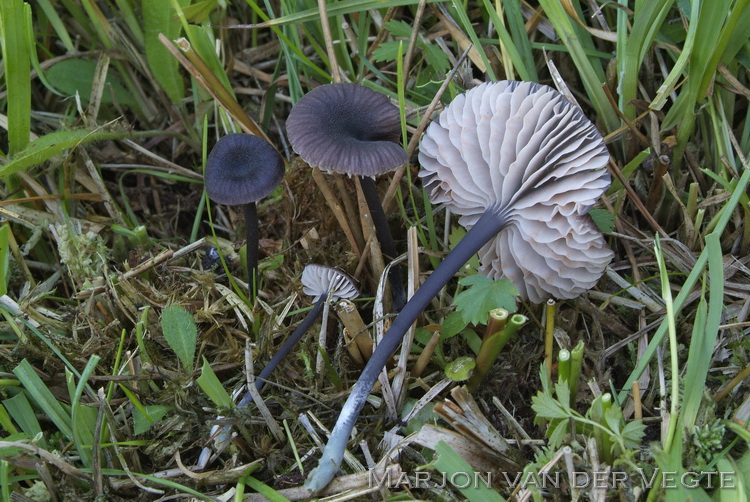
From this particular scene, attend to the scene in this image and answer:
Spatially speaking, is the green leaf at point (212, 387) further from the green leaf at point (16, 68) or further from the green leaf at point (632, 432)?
the green leaf at point (16, 68)

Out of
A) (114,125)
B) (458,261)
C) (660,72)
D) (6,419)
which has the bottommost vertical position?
(6,419)

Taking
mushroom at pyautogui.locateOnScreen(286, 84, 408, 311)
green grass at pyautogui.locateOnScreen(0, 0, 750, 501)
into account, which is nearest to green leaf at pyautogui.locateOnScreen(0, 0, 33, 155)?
green grass at pyautogui.locateOnScreen(0, 0, 750, 501)

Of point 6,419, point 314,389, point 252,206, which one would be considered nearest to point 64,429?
point 6,419

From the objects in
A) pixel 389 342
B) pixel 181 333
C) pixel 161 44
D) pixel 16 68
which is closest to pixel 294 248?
pixel 181 333

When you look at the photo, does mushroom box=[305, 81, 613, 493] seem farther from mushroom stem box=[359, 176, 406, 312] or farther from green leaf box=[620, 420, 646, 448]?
green leaf box=[620, 420, 646, 448]

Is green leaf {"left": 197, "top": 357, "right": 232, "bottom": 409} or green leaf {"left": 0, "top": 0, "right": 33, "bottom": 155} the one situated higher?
green leaf {"left": 0, "top": 0, "right": 33, "bottom": 155}

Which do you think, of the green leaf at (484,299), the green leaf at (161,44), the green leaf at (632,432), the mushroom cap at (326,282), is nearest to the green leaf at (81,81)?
the green leaf at (161,44)

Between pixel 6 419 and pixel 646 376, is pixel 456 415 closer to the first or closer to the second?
pixel 646 376

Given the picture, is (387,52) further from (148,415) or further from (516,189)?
(148,415)
